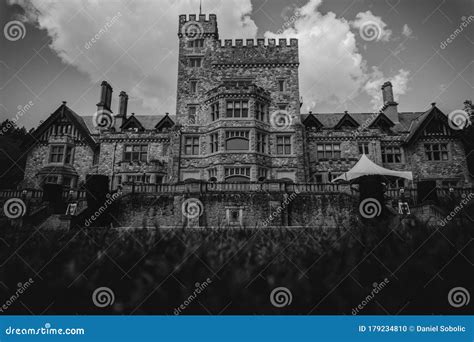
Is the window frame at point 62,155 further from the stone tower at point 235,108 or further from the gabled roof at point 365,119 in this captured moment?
the gabled roof at point 365,119

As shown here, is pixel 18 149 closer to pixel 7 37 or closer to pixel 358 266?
pixel 7 37

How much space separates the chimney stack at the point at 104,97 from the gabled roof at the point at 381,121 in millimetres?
24446

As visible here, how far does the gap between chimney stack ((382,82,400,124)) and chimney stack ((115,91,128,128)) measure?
24491 millimetres

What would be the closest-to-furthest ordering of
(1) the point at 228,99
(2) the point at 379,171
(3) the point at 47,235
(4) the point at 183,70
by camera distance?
(3) the point at 47,235 < (2) the point at 379,171 < (1) the point at 228,99 < (4) the point at 183,70

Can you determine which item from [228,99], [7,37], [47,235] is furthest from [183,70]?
[47,235]

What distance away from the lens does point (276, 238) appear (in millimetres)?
1917

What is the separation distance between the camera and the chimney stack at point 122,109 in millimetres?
31231

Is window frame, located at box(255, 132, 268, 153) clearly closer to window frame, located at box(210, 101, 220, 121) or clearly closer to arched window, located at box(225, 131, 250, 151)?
arched window, located at box(225, 131, 250, 151)

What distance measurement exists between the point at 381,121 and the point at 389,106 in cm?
356

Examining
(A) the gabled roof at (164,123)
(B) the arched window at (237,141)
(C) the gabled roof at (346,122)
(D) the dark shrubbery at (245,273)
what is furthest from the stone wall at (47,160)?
(D) the dark shrubbery at (245,273)

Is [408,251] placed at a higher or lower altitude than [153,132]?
lower

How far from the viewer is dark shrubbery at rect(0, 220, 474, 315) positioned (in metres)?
1.38

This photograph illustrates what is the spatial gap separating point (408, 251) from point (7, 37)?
357 centimetres

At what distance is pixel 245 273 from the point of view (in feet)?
4.62
